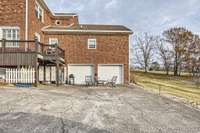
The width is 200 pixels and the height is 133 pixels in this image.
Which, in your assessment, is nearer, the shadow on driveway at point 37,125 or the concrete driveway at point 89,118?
the shadow on driveway at point 37,125

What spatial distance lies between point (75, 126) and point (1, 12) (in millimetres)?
16410

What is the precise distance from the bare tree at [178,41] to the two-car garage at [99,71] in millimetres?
28216

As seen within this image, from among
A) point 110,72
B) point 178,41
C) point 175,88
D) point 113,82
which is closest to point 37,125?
point 113,82

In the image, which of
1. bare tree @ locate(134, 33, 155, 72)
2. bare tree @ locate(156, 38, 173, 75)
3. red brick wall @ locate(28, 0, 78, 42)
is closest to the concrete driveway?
red brick wall @ locate(28, 0, 78, 42)

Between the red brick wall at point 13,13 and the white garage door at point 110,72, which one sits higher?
the red brick wall at point 13,13

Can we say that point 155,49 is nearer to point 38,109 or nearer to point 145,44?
point 145,44

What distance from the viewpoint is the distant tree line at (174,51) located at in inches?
2080

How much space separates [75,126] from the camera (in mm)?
7434

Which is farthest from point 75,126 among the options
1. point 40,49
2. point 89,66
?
point 89,66

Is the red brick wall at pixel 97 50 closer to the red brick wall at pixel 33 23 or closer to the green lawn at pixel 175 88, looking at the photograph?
the red brick wall at pixel 33 23

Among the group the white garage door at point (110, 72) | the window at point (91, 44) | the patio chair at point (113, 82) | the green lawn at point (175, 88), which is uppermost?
the window at point (91, 44)

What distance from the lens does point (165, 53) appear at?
183ft

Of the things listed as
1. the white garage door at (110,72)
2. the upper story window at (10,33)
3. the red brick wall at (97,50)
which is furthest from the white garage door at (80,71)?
the upper story window at (10,33)

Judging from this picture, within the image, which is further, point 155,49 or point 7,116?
point 155,49
